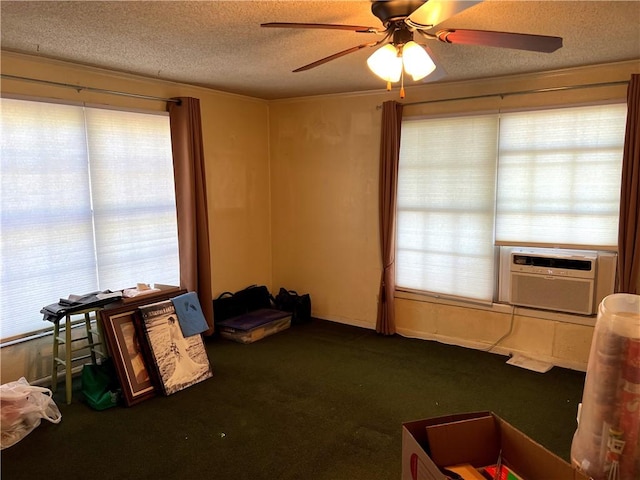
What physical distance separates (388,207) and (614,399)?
332cm

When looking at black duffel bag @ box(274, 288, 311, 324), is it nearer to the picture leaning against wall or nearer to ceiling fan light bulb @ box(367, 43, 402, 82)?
the picture leaning against wall

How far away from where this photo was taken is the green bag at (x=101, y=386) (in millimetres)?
3186

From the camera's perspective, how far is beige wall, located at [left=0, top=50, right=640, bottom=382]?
3.86 metres

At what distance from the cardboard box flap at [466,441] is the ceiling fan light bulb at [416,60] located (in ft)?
5.07

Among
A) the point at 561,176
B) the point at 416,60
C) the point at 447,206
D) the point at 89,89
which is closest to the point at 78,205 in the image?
the point at 89,89

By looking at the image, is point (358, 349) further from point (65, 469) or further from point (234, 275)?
point (65, 469)

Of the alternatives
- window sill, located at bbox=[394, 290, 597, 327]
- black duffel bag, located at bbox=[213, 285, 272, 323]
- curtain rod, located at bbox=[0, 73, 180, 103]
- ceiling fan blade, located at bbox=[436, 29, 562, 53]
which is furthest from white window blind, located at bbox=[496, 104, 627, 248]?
curtain rod, located at bbox=[0, 73, 180, 103]

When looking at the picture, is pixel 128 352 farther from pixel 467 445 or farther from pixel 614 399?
pixel 614 399

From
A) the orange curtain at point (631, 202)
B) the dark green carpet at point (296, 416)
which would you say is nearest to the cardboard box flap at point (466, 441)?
the dark green carpet at point (296, 416)

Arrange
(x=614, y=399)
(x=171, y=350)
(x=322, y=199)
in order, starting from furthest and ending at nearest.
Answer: (x=322, y=199), (x=171, y=350), (x=614, y=399)

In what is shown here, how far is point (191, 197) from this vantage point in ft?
14.0

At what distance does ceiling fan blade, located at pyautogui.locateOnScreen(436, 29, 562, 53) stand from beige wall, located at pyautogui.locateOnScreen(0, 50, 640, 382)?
73.8 inches

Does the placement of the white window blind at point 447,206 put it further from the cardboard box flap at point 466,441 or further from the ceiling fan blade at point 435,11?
the cardboard box flap at point 466,441

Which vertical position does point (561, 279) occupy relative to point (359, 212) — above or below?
below
